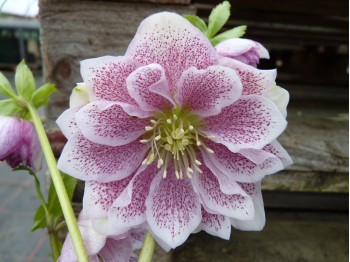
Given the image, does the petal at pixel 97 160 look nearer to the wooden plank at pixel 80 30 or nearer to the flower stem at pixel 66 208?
the flower stem at pixel 66 208

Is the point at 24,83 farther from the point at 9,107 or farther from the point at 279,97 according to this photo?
the point at 279,97

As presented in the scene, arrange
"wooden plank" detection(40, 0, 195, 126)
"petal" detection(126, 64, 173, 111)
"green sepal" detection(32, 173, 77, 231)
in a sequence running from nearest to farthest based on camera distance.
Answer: "petal" detection(126, 64, 173, 111) < "green sepal" detection(32, 173, 77, 231) < "wooden plank" detection(40, 0, 195, 126)

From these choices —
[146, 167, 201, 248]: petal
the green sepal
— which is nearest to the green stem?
the green sepal

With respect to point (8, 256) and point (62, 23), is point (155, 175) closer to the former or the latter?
point (62, 23)

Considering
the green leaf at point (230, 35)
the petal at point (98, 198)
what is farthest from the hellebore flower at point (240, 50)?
the petal at point (98, 198)

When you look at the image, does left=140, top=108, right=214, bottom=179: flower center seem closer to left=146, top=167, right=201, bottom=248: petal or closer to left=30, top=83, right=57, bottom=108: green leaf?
left=146, top=167, right=201, bottom=248: petal
